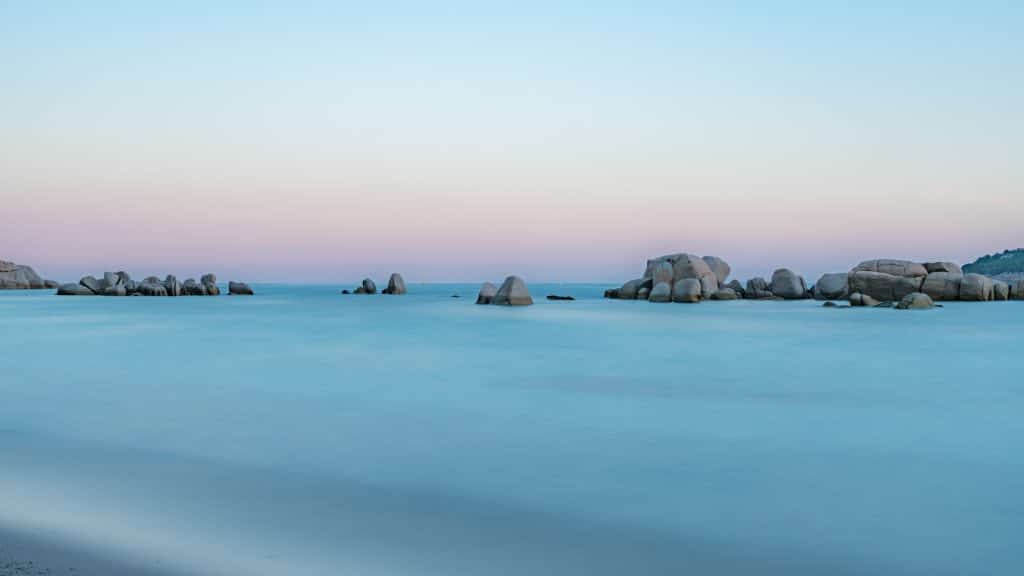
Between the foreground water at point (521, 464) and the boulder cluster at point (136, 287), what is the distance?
67.0 metres

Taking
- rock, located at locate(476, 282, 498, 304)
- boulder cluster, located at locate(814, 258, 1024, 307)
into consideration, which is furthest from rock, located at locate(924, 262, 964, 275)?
rock, located at locate(476, 282, 498, 304)

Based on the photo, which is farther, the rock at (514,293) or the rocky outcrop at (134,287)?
the rocky outcrop at (134,287)

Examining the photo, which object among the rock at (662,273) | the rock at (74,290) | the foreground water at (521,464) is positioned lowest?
the foreground water at (521,464)

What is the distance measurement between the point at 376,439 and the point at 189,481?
285 cm

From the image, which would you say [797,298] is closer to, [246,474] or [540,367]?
[540,367]

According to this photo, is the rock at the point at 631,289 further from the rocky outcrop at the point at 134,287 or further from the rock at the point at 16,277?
the rock at the point at 16,277

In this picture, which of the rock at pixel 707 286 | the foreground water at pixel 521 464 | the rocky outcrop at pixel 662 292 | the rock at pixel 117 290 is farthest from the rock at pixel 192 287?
the foreground water at pixel 521 464

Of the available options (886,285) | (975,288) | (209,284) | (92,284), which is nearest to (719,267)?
(886,285)

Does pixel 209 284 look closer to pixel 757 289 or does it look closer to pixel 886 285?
pixel 757 289

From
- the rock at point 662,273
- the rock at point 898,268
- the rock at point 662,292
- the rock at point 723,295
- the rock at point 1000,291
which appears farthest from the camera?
the rock at point 723,295

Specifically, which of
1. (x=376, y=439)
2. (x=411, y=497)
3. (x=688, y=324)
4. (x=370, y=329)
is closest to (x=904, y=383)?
(x=376, y=439)

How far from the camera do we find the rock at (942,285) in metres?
57.3

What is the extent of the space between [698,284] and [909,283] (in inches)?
598

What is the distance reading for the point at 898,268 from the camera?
184 feet
